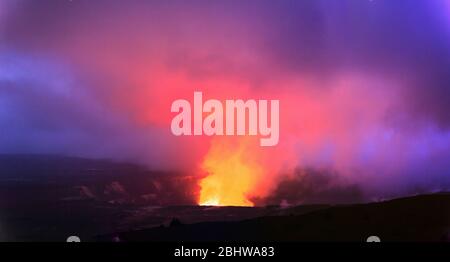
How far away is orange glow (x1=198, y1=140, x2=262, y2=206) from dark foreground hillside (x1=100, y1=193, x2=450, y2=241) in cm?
7

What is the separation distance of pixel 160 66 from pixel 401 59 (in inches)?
26.8

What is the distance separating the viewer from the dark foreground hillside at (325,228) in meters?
2.21

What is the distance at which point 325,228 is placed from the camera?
222 cm

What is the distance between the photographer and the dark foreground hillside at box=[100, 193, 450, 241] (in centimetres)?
221

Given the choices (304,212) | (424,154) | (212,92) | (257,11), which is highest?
(257,11)

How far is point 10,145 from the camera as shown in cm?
222

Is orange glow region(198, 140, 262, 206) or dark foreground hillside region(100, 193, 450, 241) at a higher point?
orange glow region(198, 140, 262, 206)

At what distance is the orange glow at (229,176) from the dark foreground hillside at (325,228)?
0.23 feet

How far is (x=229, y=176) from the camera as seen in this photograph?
2.26 m

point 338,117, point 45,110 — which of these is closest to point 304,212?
point 338,117

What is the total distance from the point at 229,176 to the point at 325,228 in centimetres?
31

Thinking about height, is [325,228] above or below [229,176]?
below

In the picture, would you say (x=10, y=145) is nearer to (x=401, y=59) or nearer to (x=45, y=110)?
(x=45, y=110)

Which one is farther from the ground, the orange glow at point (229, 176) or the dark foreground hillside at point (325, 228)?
the orange glow at point (229, 176)
